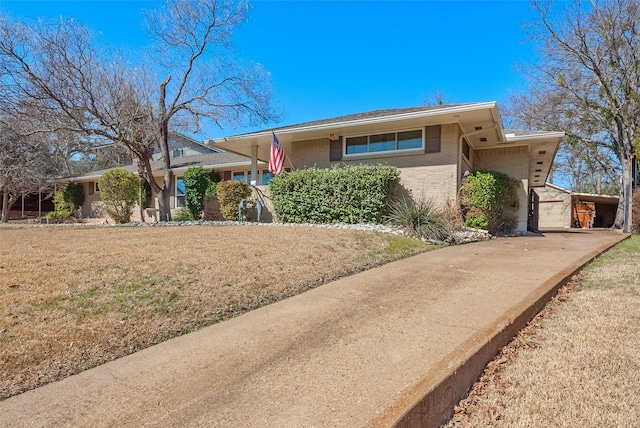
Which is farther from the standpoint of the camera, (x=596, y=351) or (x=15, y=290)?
(x=15, y=290)

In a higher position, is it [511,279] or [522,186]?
[522,186]

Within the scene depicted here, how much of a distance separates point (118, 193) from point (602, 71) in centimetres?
2362

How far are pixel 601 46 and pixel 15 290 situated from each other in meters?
24.1

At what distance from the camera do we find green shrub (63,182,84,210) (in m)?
24.4

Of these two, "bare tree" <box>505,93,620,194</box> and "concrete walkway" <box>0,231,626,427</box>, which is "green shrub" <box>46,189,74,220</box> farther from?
"bare tree" <box>505,93,620,194</box>

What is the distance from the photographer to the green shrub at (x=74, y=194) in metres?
24.4

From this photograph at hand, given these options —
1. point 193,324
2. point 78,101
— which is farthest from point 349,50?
point 193,324

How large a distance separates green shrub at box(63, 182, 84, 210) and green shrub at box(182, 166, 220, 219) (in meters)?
12.6

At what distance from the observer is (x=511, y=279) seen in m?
5.24

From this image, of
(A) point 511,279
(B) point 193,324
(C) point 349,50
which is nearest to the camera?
(B) point 193,324

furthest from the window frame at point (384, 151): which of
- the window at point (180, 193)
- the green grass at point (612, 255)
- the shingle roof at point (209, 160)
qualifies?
the window at point (180, 193)

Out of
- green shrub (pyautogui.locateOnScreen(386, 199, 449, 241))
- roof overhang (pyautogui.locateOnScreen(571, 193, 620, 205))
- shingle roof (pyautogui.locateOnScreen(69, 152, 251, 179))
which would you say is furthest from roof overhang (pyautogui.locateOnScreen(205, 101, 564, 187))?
roof overhang (pyautogui.locateOnScreen(571, 193, 620, 205))

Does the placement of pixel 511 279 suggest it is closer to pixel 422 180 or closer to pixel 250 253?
pixel 250 253

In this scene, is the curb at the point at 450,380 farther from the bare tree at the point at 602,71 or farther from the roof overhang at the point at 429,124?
the bare tree at the point at 602,71
